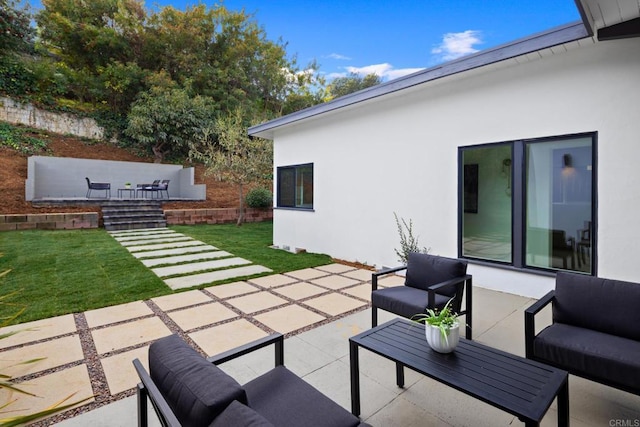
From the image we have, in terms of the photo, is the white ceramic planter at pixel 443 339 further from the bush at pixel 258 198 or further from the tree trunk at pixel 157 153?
the tree trunk at pixel 157 153

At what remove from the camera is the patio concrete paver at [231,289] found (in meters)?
4.44

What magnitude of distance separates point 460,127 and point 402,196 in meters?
1.43

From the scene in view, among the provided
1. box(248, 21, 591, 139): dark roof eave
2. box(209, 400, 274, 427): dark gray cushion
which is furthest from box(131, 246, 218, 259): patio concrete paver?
box(209, 400, 274, 427): dark gray cushion

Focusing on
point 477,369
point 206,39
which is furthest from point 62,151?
point 477,369

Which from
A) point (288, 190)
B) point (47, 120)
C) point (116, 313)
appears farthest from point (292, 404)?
point (47, 120)

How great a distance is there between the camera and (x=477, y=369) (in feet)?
5.82

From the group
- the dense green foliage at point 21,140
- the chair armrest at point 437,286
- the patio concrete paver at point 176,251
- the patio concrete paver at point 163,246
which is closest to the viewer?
the chair armrest at point 437,286

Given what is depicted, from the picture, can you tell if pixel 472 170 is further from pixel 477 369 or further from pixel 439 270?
pixel 477 369

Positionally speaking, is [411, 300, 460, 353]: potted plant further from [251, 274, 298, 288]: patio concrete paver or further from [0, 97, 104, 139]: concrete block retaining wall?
[0, 97, 104, 139]: concrete block retaining wall

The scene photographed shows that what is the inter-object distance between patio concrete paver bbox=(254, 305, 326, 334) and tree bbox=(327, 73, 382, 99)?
74.0 feet

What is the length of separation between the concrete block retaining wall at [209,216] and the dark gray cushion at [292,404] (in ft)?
35.9

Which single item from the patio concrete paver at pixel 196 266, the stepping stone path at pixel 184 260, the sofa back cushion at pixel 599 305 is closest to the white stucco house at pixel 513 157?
the sofa back cushion at pixel 599 305

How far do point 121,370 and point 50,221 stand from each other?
9.31 m

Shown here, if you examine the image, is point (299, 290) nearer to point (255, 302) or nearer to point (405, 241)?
point (255, 302)
